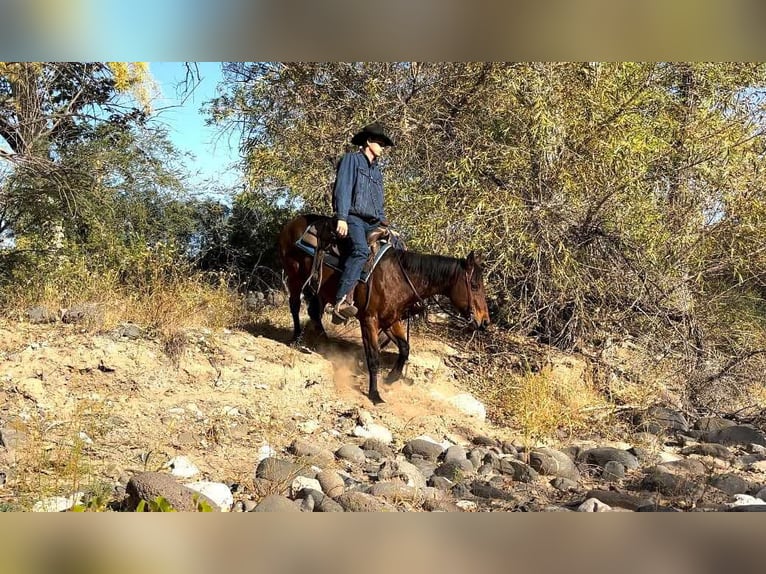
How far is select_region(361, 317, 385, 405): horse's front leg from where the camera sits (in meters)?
6.43

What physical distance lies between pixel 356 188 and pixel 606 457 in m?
3.59

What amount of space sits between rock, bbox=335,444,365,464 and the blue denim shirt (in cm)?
234

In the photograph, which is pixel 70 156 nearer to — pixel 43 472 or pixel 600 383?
pixel 43 472

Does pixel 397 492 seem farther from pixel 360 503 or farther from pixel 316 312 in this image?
pixel 316 312

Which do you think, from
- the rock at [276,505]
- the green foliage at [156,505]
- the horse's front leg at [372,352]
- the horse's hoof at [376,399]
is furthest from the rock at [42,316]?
the rock at [276,505]

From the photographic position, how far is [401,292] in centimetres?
647

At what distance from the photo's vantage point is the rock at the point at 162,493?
11.5 feet

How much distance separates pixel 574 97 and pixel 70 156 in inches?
303

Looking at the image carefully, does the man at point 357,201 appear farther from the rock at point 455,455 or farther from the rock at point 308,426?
the rock at point 455,455

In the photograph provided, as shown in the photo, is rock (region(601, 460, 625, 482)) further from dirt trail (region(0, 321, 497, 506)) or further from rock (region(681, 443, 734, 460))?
dirt trail (region(0, 321, 497, 506))

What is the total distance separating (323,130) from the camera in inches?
345

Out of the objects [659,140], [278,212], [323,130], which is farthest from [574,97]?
[278,212]

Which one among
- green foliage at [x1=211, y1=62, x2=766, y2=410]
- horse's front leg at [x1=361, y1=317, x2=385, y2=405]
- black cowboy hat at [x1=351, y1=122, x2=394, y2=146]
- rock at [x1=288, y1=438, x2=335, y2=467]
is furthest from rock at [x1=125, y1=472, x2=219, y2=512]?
green foliage at [x1=211, y1=62, x2=766, y2=410]

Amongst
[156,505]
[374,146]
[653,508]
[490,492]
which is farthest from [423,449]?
[374,146]
